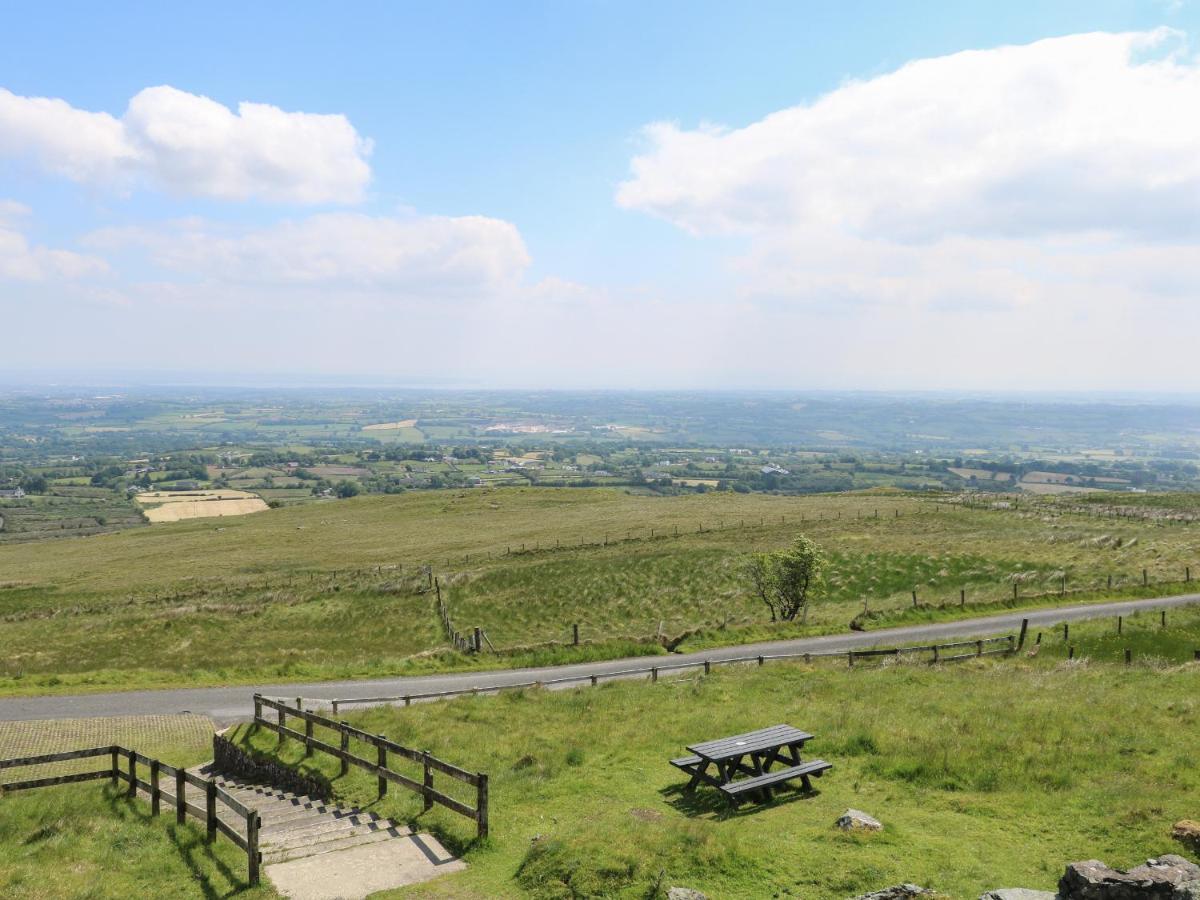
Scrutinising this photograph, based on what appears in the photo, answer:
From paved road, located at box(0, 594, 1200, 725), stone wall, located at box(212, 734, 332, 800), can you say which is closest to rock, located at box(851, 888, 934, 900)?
stone wall, located at box(212, 734, 332, 800)

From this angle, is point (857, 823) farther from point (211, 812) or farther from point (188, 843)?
point (188, 843)

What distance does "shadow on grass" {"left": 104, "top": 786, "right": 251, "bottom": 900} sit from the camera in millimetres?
12148

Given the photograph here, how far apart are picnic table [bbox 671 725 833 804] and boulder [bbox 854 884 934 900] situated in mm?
4263

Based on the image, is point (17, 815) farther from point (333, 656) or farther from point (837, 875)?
point (333, 656)

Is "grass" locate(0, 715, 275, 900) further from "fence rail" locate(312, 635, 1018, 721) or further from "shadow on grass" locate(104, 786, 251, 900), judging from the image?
"fence rail" locate(312, 635, 1018, 721)

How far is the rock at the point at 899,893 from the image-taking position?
31.6 feet

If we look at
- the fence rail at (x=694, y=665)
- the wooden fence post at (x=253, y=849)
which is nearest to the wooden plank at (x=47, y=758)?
the wooden fence post at (x=253, y=849)

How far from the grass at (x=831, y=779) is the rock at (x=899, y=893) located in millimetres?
866

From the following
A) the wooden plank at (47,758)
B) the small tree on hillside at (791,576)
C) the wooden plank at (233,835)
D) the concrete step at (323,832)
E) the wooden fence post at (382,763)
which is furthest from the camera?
the small tree on hillside at (791,576)

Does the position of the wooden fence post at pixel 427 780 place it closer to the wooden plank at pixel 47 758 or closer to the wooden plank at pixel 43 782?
the wooden plank at pixel 47 758

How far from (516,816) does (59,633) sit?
4131 cm

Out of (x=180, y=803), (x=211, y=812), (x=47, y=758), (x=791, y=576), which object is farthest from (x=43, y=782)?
(x=791, y=576)

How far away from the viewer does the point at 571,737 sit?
19.5m

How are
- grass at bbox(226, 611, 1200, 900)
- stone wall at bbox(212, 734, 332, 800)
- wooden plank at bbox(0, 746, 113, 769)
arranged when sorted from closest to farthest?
grass at bbox(226, 611, 1200, 900) < wooden plank at bbox(0, 746, 113, 769) < stone wall at bbox(212, 734, 332, 800)
